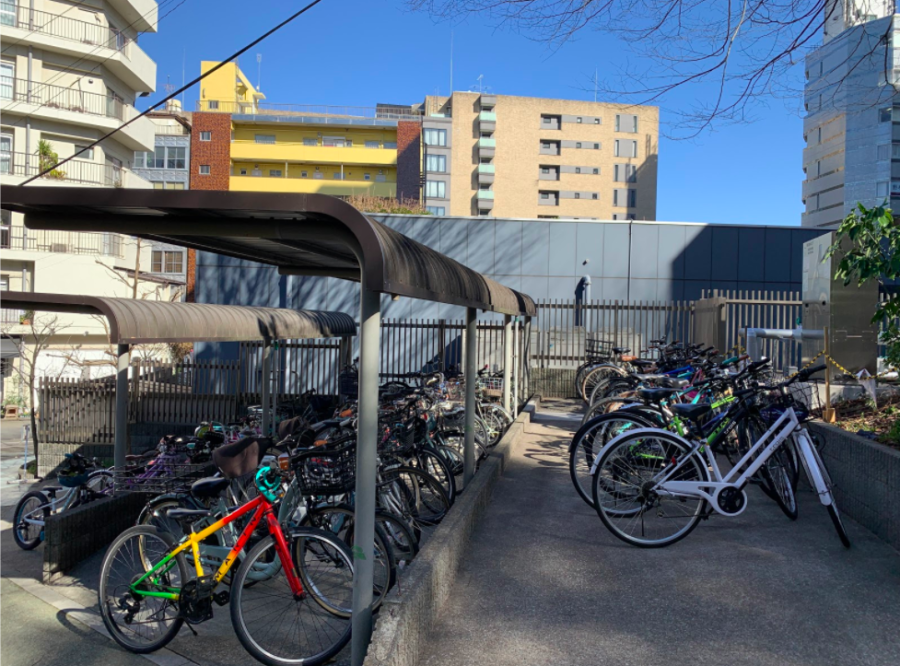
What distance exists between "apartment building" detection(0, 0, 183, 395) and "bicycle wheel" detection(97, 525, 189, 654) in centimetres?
2434

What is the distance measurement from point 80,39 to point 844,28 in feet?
105

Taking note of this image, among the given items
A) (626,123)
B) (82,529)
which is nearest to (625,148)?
(626,123)

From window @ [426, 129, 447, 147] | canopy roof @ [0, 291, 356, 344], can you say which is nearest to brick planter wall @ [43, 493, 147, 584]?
canopy roof @ [0, 291, 356, 344]

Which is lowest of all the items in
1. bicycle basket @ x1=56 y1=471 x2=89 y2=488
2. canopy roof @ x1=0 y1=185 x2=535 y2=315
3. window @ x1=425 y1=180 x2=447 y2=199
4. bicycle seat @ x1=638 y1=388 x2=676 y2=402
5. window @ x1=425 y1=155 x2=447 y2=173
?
bicycle basket @ x1=56 y1=471 x2=89 y2=488

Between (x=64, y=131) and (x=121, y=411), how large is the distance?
28.1 meters

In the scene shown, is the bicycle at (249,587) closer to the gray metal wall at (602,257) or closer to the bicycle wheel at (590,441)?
the bicycle wheel at (590,441)

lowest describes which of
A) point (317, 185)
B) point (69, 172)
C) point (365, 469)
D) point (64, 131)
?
point (365, 469)

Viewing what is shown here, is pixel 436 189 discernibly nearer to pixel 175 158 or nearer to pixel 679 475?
pixel 175 158

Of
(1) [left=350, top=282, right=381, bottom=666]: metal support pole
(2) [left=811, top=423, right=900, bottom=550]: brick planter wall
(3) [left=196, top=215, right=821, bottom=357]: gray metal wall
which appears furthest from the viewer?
(3) [left=196, top=215, right=821, bottom=357]: gray metal wall

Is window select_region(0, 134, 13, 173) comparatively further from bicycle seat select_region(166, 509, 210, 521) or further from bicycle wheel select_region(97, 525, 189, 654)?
bicycle seat select_region(166, 509, 210, 521)

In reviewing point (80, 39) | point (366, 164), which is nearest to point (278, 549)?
point (80, 39)

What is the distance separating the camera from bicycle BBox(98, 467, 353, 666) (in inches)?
148

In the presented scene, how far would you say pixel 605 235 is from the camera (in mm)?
20438

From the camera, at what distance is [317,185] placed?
54.3 meters
